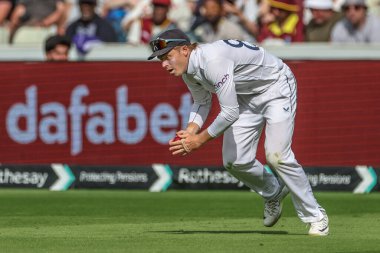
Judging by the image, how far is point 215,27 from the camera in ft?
60.2

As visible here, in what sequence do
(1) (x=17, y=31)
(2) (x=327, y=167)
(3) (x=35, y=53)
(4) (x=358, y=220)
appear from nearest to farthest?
(4) (x=358, y=220)
(2) (x=327, y=167)
(3) (x=35, y=53)
(1) (x=17, y=31)

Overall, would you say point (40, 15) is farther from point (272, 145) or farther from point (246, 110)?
point (272, 145)

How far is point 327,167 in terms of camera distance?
53.9 feet

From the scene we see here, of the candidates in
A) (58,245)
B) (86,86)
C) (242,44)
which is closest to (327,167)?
(86,86)

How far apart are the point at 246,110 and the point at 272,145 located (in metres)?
0.58

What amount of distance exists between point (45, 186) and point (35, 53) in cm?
233

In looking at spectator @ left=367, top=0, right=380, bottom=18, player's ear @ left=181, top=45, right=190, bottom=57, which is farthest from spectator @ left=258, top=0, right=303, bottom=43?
player's ear @ left=181, top=45, right=190, bottom=57

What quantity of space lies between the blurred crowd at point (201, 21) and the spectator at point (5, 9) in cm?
2

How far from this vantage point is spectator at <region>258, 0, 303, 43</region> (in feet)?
60.4

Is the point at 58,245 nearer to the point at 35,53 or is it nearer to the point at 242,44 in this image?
the point at 242,44

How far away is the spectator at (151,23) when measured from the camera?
19047 millimetres

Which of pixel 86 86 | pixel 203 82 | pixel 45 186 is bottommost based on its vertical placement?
pixel 45 186

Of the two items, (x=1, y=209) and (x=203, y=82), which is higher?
(x=203, y=82)

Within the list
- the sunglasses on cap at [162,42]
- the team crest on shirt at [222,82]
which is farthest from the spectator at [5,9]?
the team crest on shirt at [222,82]
